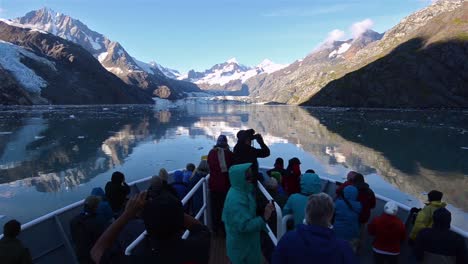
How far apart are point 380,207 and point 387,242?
3.32 meters

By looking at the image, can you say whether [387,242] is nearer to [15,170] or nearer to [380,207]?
[380,207]

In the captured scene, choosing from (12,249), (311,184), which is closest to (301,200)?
(311,184)

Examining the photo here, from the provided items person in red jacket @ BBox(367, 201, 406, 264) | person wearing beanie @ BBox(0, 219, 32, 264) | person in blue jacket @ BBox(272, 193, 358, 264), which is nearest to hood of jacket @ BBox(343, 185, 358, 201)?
person in red jacket @ BBox(367, 201, 406, 264)

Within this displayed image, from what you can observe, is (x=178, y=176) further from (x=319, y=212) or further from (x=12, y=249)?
(x=319, y=212)

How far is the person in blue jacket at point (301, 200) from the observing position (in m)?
6.00

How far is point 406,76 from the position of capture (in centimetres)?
17012

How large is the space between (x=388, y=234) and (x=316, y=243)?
14.0ft

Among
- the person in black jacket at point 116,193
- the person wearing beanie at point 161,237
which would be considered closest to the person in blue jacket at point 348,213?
the person wearing beanie at point 161,237

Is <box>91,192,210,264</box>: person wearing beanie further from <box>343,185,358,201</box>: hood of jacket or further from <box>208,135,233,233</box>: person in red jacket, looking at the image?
<box>208,135,233,233</box>: person in red jacket

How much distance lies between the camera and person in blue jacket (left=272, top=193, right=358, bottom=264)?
3.46 m

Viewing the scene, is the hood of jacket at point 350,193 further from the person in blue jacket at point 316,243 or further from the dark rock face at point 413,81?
the dark rock face at point 413,81

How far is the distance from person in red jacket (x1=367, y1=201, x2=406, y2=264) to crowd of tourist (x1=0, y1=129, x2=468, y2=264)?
0.02 m

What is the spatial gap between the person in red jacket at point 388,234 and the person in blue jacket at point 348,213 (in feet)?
1.19

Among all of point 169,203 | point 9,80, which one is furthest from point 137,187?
point 9,80
